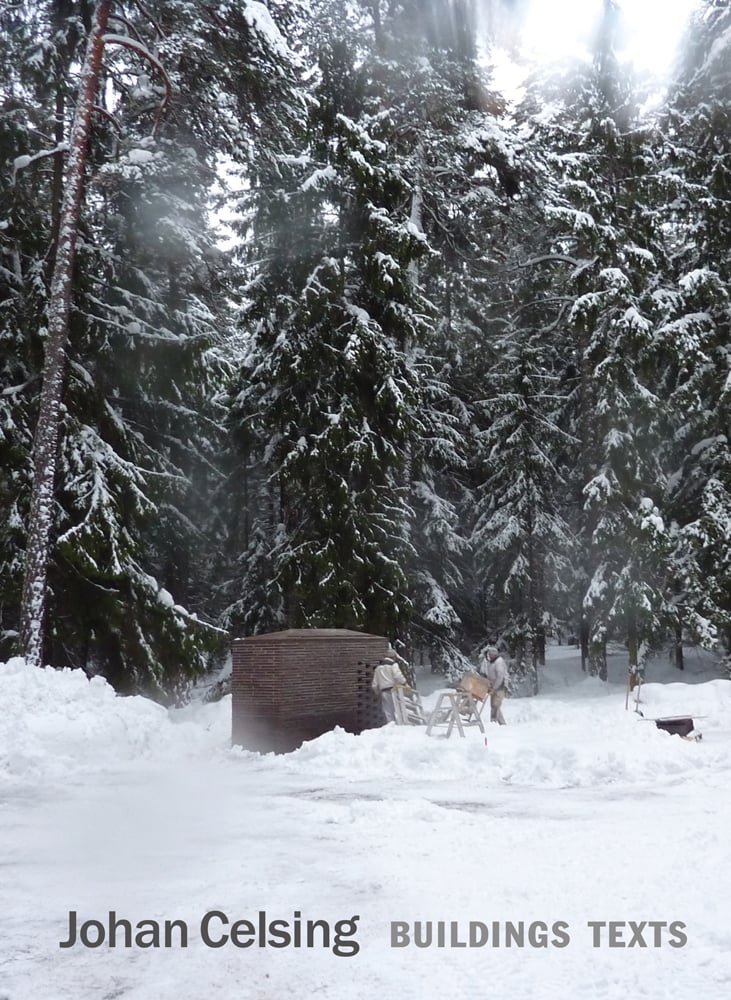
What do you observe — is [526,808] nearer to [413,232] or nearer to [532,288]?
[413,232]

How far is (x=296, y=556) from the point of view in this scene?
19.8m

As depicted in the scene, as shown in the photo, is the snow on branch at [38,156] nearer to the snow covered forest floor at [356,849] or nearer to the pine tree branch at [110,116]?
the pine tree branch at [110,116]

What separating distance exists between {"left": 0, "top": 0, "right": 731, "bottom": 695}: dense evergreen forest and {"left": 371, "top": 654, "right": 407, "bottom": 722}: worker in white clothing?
15.5 feet

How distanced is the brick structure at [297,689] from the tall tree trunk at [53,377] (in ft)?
11.5

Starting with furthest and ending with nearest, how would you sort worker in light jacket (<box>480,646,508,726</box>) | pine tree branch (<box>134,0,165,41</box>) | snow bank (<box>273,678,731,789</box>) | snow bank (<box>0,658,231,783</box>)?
pine tree branch (<box>134,0,165,41</box>) < worker in light jacket (<box>480,646,508,726</box>) < snow bank (<box>0,658,231,783</box>) < snow bank (<box>273,678,731,789</box>)

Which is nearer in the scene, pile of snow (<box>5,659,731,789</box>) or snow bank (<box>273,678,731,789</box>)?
snow bank (<box>273,678,731,789</box>)

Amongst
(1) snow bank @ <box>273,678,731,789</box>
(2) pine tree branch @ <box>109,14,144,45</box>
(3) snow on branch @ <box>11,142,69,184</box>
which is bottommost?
(1) snow bank @ <box>273,678,731,789</box>

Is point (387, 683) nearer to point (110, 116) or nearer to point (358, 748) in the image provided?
point (358, 748)

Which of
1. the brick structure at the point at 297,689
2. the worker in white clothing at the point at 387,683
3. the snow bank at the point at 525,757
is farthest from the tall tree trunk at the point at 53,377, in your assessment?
the worker in white clothing at the point at 387,683

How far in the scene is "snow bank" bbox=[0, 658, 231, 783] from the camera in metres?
10.6

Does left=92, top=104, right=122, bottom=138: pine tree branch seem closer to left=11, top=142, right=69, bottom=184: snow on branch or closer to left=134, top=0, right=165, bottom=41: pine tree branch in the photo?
left=11, top=142, right=69, bottom=184: snow on branch

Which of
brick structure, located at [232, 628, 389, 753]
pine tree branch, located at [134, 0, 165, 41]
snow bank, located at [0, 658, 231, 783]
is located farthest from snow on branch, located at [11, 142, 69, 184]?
brick structure, located at [232, 628, 389, 753]

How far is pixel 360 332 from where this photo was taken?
66.2ft

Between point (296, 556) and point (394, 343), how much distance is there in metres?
5.85
